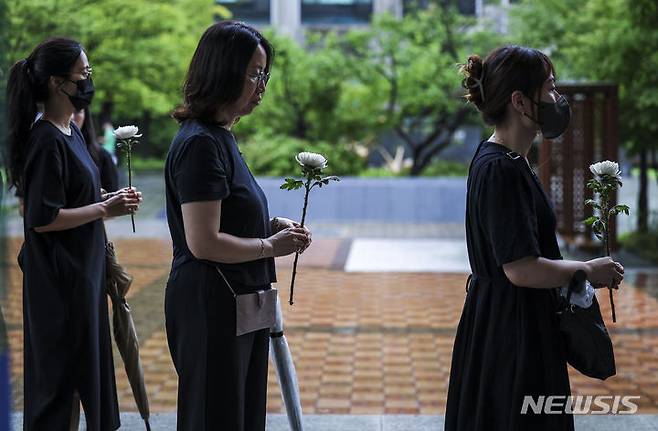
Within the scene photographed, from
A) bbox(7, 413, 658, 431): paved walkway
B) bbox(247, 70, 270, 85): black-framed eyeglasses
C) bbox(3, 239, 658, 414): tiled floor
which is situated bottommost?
bbox(3, 239, 658, 414): tiled floor

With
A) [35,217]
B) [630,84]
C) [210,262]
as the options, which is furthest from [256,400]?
[630,84]

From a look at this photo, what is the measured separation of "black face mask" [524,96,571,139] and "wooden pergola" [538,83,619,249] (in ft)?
30.8

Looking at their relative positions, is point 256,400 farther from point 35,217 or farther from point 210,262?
point 35,217

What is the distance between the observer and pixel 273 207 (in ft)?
53.7

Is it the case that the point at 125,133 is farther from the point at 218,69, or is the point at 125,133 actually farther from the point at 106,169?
Answer: the point at 218,69

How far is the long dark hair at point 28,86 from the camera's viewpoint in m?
4.07

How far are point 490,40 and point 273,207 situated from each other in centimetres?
616

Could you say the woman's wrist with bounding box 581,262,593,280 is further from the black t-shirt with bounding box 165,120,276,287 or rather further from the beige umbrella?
the beige umbrella

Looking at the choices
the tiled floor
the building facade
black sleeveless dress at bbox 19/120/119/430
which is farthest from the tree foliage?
the building facade

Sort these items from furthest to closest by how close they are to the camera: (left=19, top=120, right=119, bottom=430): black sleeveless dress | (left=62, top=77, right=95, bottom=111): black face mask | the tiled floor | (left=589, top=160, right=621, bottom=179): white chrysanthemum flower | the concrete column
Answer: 1. the concrete column
2. the tiled floor
3. (left=62, top=77, right=95, bottom=111): black face mask
4. (left=19, top=120, right=119, bottom=430): black sleeveless dress
5. (left=589, top=160, right=621, bottom=179): white chrysanthemum flower

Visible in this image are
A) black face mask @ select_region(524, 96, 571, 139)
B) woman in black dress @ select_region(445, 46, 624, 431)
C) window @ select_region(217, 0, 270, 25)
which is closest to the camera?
woman in black dress @ select_region(445, 46, 624, 431)

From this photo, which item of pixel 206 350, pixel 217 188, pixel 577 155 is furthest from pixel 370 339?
pixel 577 155

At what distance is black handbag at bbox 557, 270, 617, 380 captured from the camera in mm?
2943

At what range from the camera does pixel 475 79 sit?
3.06 m
